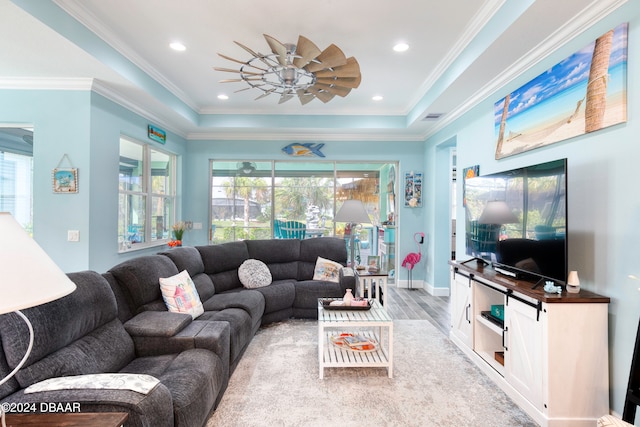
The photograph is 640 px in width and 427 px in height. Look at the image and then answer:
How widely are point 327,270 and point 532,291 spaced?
252cm

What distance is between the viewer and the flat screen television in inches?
87.7

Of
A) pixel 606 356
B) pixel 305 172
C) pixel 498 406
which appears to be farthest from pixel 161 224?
pixel 606 356

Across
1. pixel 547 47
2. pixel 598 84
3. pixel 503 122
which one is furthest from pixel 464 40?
pixel 598 84

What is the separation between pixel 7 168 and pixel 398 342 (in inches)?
202

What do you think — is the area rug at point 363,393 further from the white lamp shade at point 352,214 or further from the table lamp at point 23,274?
the table lamp at point 23,274

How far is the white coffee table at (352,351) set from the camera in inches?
105

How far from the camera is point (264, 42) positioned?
3283 millimetres

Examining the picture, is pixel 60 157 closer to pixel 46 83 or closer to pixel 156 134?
pixel 46 83

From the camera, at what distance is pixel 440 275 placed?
545cm

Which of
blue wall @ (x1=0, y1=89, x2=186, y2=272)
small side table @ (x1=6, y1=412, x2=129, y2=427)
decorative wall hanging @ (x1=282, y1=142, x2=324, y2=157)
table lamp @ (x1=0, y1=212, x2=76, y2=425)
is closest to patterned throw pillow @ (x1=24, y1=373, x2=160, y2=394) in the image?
small side table @ (x1=6, y1=412, x2=129, y2=427)

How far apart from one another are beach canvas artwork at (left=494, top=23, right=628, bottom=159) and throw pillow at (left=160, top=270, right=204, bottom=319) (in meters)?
3.19

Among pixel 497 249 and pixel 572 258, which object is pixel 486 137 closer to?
pixel 497 249

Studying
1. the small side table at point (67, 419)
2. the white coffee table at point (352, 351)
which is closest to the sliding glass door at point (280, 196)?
the white coffee table at point (352, 351)

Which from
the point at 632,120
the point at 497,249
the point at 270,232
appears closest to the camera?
the point at 632,120
